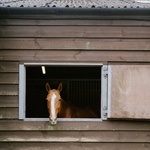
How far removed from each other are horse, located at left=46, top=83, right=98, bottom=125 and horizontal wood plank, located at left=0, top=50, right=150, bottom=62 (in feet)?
1.79

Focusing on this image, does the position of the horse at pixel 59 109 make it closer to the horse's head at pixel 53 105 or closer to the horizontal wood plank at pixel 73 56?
the horse's head at pixel 53 105

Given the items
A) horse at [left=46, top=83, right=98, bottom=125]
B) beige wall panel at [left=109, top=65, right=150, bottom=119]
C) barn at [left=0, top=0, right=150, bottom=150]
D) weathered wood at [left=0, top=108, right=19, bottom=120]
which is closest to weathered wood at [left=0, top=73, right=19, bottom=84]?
barn at [left=0, top=0, right=150, bottom=150]

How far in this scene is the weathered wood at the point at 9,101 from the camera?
15.5 ft

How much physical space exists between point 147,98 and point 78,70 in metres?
3.22

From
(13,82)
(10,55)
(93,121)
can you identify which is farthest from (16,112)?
(93,121)

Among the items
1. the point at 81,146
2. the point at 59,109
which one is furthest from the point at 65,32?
the point at 81,146

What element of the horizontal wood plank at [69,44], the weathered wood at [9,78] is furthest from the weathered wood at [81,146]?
the horizontal wood plank at [69,44]

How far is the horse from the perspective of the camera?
179 inches

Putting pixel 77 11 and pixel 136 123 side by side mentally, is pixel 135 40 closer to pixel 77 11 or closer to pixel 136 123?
pixel 77 11

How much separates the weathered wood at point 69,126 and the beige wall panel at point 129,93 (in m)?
0.21

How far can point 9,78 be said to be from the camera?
4707mm

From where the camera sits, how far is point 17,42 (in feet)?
15.4

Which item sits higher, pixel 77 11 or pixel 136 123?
pixel 77 11

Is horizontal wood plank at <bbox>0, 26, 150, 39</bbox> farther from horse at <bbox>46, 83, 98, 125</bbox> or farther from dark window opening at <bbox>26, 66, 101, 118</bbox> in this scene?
dark window opening at <bbox>26, 66, 101, 118</bbox>
